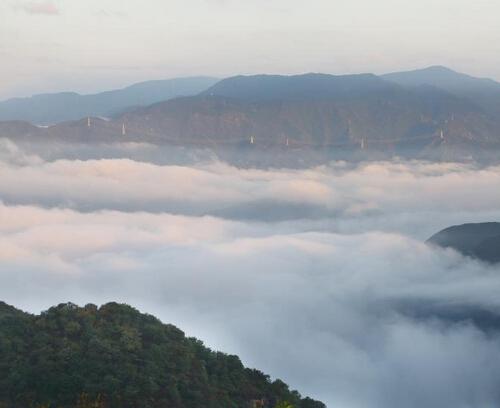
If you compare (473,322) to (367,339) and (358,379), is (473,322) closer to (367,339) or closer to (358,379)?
(367,339)

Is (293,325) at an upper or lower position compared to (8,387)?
lower

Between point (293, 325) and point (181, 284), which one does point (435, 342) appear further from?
point (181, 284)

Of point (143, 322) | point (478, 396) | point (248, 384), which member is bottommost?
point (478, 396)

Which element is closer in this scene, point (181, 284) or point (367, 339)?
point (367, 339)

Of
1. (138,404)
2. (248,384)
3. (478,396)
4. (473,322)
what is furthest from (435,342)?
(138,404)

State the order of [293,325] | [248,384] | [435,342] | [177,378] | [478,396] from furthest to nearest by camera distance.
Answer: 1. [293,325]
2. [435,342]
3. [478,396]
4. [248,384]
5. [177,378]

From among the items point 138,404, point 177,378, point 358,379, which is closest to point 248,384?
point 177,378

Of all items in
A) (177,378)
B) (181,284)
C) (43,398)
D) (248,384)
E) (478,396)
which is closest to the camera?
(43,398)
